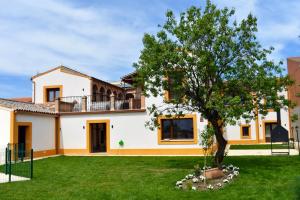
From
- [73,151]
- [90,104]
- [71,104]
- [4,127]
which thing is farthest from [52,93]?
[4,127]

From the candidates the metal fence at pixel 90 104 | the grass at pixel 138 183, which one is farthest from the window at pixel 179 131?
the grass at pixel 138 183

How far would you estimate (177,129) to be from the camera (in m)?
23.6

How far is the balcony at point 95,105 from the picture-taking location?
81.3 ft

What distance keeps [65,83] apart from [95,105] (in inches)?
216

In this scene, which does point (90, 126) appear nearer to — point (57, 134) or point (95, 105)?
point (95, 105)

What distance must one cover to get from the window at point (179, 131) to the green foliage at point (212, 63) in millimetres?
7438

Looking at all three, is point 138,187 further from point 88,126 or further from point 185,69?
point 88,126

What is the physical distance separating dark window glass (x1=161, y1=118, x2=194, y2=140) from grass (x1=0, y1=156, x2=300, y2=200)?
673 centimetres

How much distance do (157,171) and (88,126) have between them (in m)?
11.4

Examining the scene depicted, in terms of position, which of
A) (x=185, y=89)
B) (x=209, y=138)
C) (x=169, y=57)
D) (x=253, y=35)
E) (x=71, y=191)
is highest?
(x=253, y=35)

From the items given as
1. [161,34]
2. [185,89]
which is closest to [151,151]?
[185,89]

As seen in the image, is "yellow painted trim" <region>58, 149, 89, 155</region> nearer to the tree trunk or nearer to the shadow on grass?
the tree trunk

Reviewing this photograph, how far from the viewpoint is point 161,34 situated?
15406 mm

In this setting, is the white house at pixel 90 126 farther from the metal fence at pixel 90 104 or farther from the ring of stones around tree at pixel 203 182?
the ring of stones around tree at pixel 203 182
